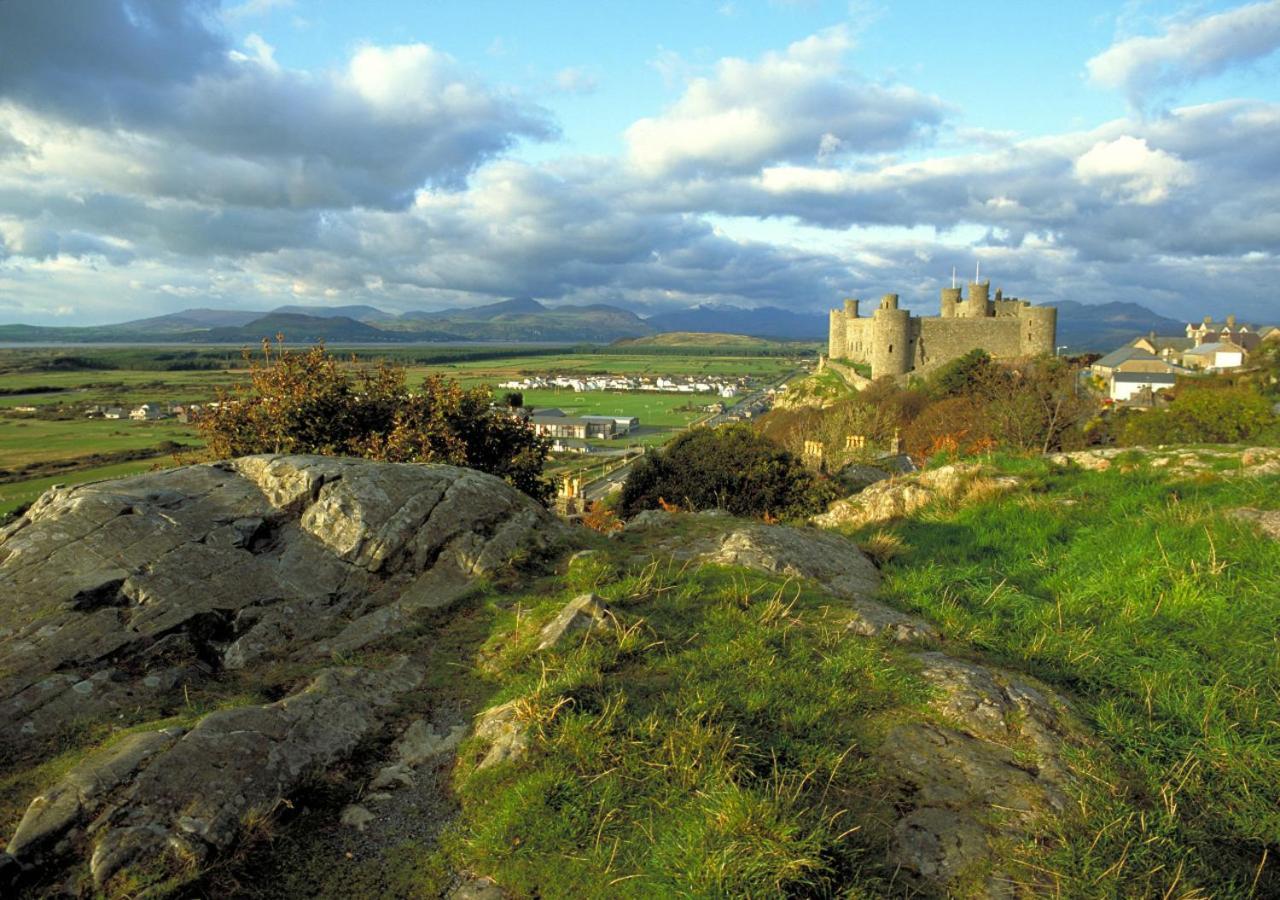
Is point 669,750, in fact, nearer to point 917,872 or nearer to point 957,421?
point 917,872

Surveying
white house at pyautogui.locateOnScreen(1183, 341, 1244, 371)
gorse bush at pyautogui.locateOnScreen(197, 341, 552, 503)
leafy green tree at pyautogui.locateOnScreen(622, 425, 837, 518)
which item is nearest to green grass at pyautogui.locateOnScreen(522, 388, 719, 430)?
white house at pyautogui.locateOnScreen(1183, 341, 1244, 371)

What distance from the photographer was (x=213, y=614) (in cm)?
647

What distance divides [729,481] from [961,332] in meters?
58.0

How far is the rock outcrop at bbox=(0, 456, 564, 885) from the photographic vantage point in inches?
161

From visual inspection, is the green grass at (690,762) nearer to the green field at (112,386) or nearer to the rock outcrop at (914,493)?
the rock outcrop at (914,493)

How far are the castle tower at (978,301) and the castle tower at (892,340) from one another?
698 cm

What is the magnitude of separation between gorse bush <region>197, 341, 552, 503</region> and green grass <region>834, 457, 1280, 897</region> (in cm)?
728

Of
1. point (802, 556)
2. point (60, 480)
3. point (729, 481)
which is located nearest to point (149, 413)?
point (60, 480)

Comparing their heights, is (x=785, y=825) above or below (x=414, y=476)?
below

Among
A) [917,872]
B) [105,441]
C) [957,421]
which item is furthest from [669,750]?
[105,441]

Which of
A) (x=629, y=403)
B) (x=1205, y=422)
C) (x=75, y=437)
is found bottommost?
(x=629, y=403)

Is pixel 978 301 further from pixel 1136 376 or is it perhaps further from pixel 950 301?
pixel 1136 376

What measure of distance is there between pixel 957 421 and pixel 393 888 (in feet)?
132

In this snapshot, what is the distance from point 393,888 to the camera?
12.5 ft
